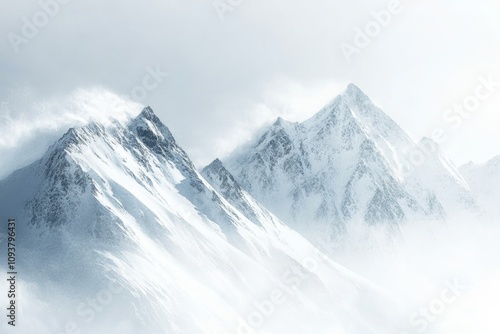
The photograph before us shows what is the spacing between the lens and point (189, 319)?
156 meters

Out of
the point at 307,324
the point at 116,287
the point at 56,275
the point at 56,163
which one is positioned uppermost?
the point at 56,163

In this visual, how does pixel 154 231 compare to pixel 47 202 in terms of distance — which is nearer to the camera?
pixel 47 202

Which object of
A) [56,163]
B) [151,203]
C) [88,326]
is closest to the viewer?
[88,326]

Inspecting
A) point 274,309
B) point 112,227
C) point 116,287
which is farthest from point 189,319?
point 274,309

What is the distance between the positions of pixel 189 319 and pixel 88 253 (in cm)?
2717

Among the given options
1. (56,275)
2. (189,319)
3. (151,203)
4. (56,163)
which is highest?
(56,163)

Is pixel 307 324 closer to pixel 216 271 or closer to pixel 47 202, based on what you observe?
pixel 216 271

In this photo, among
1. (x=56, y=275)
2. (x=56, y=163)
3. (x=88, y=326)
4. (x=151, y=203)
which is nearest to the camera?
(x=88, y=326)

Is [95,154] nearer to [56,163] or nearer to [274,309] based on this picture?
[56,163]

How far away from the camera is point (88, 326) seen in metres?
136

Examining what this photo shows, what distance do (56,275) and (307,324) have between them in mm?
79693

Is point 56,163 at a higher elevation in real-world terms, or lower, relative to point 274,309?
higher

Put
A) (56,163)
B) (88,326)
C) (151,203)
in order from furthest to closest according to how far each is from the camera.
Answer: (151,203) → (56,163) → (88,326)

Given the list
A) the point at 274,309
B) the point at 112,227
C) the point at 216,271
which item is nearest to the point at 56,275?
the point at 112,227
